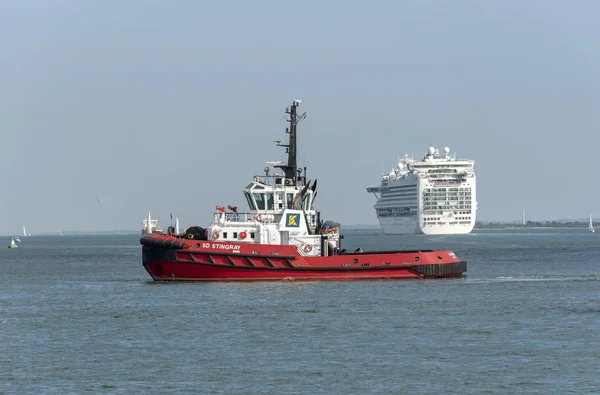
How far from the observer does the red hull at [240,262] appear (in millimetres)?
47562

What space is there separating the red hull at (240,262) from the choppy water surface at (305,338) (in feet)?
2.48

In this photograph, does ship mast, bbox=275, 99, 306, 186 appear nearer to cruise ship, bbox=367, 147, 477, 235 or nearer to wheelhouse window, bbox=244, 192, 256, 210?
wheelhouse window, bbox=244, 192, 256, 210

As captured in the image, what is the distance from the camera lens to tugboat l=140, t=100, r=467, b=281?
47656 millimetres

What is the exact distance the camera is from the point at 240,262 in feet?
157

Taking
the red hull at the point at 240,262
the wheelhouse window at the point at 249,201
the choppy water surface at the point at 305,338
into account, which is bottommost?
the choppy water surface at the point at 305,338

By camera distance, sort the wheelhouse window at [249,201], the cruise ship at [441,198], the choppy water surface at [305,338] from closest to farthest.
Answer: the choppy water surface at [305,338] < the wheelhouse window at [249,201] < the cruise ship at [441,198]

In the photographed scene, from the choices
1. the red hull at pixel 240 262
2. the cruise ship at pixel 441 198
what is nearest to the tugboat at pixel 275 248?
the red hull at pixel 240 262

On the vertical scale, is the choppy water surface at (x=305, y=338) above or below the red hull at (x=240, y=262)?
below

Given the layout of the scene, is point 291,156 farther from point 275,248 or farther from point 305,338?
point 305,338


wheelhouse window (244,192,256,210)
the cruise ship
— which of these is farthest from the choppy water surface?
the cruise ship

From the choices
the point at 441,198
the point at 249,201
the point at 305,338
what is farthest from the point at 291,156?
the point at 441,198

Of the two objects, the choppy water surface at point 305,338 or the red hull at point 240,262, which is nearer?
the choppy water surface at point 305,338

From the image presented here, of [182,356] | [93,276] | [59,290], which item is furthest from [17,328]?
[93,276]

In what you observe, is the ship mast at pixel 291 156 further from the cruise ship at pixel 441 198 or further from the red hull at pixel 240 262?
the cruise ship at pixel 441 198
